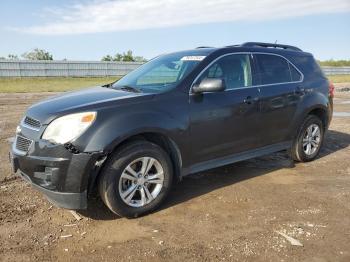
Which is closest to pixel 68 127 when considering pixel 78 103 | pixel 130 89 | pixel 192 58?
pixel 78 103

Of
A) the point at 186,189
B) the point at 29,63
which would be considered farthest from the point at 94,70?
the point at 186,189

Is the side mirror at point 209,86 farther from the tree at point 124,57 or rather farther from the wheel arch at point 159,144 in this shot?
Result: the tree at point 124,57

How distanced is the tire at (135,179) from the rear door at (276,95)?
177 cm

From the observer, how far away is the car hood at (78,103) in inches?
159

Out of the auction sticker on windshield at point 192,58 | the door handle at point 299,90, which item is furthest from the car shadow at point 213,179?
the auction sticker on windshield at point 192,58

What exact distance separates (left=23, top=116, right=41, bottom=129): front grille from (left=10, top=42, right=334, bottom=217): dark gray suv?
0.02 metres

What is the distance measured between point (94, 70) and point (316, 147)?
35.1m

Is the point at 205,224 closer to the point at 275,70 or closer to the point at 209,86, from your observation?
the point at 209,86

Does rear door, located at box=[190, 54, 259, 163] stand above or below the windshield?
below

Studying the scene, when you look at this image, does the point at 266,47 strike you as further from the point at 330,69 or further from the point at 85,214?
the point at 330,69

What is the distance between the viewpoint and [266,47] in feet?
19.6

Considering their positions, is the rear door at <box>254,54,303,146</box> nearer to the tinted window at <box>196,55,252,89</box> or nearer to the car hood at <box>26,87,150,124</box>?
the tinted window at <box>196,55,252,89</box>

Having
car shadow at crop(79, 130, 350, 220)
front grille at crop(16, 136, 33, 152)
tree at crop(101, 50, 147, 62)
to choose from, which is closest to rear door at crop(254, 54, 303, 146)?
car shadow at crop(79, 130, 350, 220)

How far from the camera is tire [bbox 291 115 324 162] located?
630 centimetres
